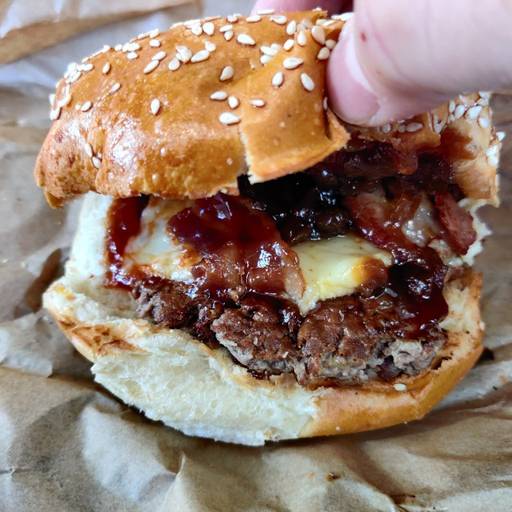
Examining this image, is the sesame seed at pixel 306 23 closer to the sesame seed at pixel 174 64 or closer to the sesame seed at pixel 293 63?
the sesame seed at pixel 293 63

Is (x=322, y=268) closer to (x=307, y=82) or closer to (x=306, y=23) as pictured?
(x=307, y=82)

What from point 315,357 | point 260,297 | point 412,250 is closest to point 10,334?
point 260,297

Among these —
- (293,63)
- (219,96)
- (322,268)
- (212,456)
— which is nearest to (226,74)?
(219,96)

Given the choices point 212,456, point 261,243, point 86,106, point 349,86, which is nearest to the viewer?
point 349,86

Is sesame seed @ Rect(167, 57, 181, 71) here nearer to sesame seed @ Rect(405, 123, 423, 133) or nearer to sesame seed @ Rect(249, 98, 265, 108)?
sesame seed @ Rect(249, 98, 265, 108)

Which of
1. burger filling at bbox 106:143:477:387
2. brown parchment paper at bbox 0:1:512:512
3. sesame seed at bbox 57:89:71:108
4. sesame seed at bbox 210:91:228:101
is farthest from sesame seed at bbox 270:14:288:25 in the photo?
brown parchment paper at bbox 0:1:512:512
